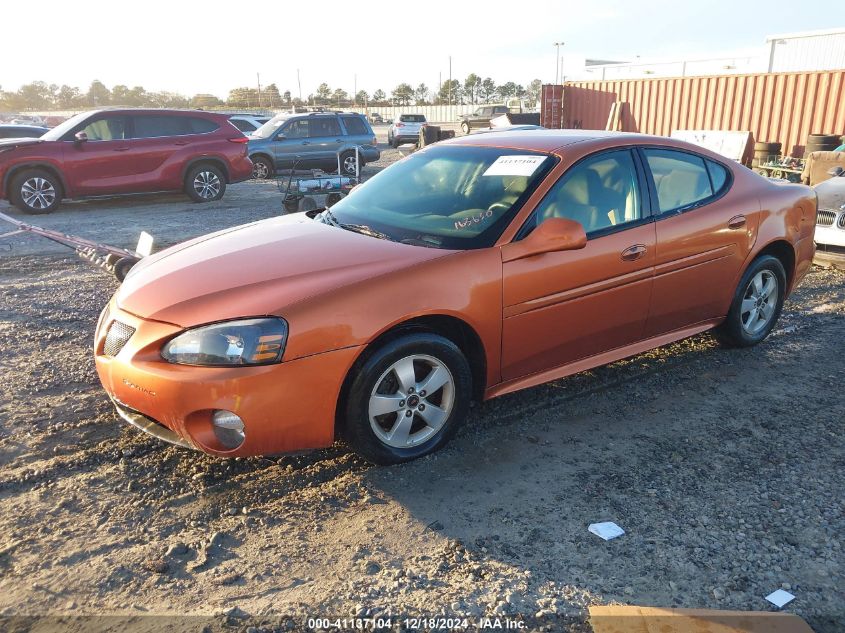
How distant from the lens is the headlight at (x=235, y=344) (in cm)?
293

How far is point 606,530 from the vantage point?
2.92 meters

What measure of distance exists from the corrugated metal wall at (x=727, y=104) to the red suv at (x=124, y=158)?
1232 centimetres

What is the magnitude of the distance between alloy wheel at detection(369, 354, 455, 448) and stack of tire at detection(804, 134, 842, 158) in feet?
46.4

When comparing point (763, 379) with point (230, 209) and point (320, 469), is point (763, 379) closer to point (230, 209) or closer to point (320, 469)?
point (320, 469)

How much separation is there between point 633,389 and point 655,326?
431 mm

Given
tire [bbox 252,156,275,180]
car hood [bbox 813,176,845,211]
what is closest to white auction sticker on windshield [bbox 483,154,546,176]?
car hood [bbox 813,176,845,211]

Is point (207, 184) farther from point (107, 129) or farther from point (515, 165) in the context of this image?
point (515, 165)

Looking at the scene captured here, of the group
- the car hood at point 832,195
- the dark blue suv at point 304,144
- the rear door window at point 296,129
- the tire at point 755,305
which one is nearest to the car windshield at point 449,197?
the tire at point 755,305

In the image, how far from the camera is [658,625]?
239cm

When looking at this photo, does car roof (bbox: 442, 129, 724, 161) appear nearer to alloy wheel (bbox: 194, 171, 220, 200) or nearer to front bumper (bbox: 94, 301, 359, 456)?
front bumper (bbox: 94, 301, 359, 456)

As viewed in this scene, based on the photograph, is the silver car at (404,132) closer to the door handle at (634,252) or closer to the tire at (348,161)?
the tire at (348,161)

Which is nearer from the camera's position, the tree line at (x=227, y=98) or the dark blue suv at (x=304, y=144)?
the dark blue suv at (x=304, y=144)

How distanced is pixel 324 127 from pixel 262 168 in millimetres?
1859

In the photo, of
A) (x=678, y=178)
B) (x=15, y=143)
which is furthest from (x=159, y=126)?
(x=678, y=178)
